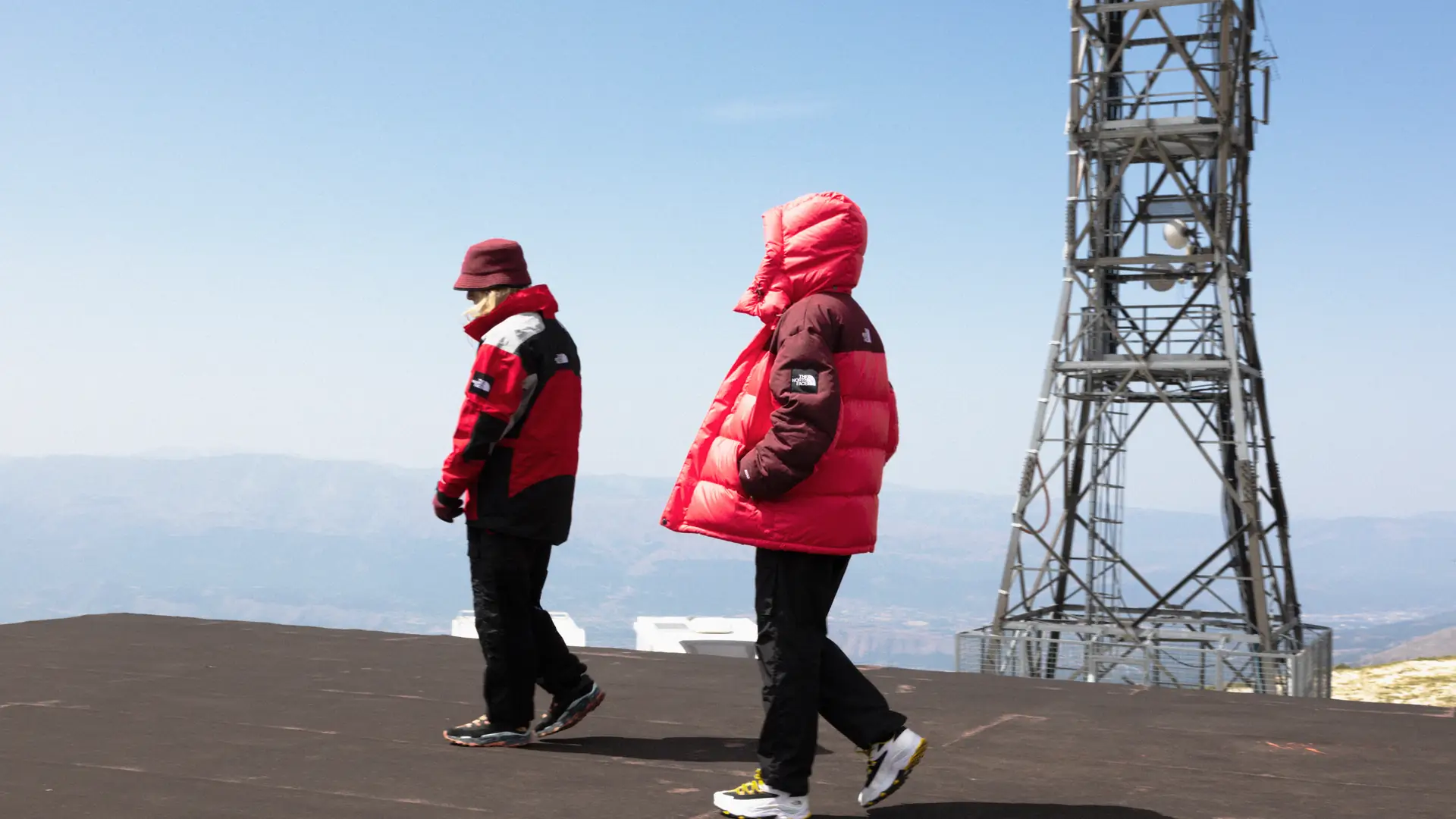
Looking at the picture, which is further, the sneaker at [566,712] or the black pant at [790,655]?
the sneaker at [566,712]

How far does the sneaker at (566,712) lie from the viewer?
6480 millimetres

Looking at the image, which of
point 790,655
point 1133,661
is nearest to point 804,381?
point 790,655

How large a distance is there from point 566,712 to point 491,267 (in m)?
1.87

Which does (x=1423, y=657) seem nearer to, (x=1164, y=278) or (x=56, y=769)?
(x=1164, y=278)

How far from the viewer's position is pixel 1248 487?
2805 centimetres

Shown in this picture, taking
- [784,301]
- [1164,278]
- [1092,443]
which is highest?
[1164,278]

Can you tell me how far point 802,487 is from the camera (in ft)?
15.9

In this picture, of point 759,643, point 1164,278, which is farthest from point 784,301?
point 1164,278

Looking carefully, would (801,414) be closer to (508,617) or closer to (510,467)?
(510,467)

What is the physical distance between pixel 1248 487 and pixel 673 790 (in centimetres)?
2452

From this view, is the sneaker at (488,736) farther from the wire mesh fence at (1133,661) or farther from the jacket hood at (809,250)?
the wire mesh fence at (1133,661)

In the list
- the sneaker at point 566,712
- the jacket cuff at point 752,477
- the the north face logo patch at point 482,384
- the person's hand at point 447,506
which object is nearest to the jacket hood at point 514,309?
the the north face logo patch at point 482,384

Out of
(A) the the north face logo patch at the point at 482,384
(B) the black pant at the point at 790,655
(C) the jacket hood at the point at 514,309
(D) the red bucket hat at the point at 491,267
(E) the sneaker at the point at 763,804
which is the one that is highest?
(D) the red bucket hat at the point at 491,267

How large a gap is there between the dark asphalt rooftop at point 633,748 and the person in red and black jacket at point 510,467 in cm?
30
